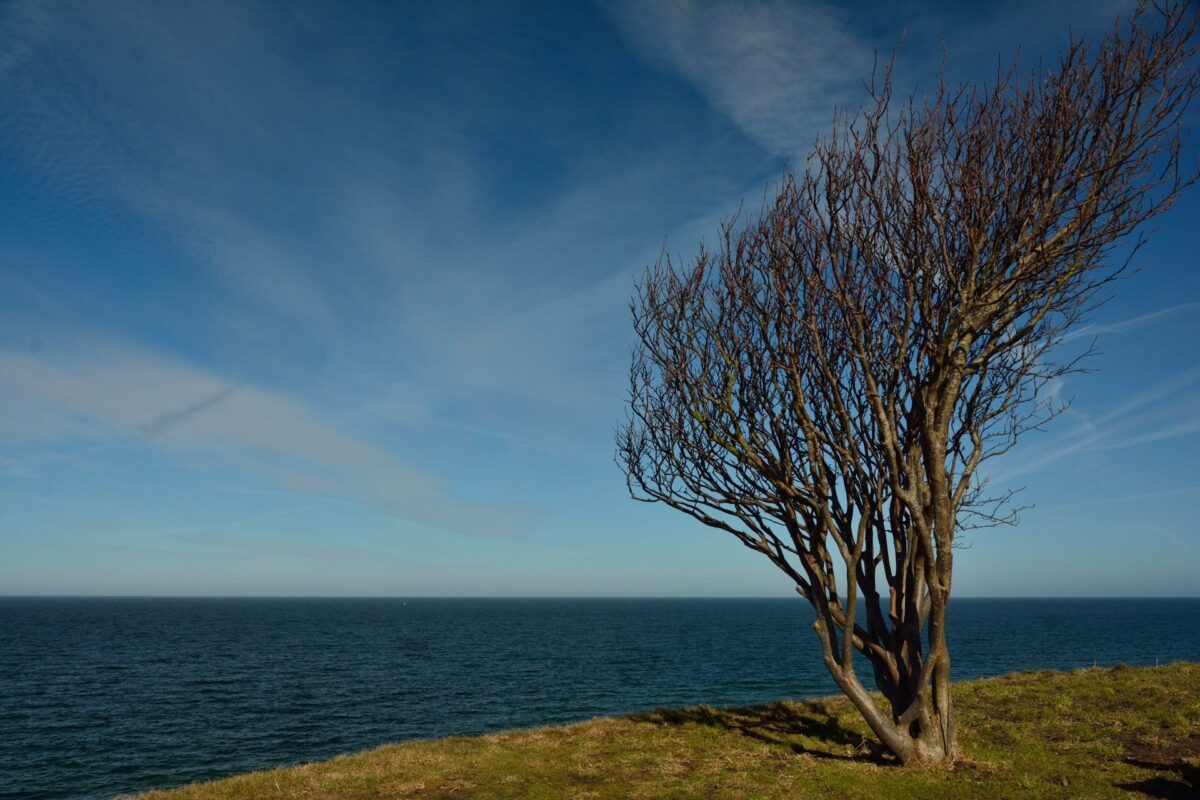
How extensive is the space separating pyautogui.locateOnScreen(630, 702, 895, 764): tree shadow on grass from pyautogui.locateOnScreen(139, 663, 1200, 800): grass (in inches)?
2.2

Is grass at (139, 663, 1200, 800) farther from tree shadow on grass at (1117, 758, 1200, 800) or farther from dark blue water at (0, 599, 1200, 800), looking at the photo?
dark blue water at (0, 599, 1200, 800)

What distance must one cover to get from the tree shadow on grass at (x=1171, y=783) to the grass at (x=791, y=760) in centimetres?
3

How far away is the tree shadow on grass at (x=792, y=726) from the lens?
47.6 feet

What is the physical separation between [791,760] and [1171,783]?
249 inches

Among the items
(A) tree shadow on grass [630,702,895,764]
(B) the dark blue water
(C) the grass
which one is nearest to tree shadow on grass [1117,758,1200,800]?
(C) the grass

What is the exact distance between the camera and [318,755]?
108 feet

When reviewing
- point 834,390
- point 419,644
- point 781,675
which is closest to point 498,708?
point 781,675

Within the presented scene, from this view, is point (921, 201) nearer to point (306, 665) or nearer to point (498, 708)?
point (498, 708)

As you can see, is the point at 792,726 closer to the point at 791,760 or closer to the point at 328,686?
the point at 791,760

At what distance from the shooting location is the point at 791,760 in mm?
13969

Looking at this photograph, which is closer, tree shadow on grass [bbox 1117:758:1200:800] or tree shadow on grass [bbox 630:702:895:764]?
tree shadow on grass [bbox 1117:758:1200:800]

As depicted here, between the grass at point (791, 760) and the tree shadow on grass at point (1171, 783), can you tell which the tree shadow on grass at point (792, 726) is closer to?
the grass at point (791, 760)

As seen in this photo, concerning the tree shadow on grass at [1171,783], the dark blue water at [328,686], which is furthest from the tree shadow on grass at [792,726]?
the dark blue water at [328,686]

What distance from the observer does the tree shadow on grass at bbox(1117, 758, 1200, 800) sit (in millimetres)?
10812
